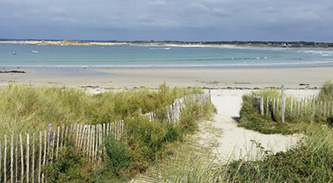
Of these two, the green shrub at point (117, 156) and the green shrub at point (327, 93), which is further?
the green shrub at point (327, 93)

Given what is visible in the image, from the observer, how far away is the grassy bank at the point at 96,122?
6234mm

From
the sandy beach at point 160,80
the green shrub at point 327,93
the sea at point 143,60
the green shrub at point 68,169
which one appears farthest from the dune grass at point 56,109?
the sea at point 143,60

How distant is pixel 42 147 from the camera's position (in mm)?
6062

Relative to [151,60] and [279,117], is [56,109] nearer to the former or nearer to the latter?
[279,117]

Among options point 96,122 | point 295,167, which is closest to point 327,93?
point 295,167

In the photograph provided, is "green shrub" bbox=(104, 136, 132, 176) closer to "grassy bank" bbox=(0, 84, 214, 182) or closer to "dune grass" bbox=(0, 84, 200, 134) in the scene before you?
"grassy bank" bbox=(0, 84, 214, 182)

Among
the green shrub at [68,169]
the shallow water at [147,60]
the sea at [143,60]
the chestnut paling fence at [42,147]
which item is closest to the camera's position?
the chestnut paling fence at [42,147]

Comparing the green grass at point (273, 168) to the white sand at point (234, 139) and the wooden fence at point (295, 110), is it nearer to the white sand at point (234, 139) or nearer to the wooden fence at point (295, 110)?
the white sand at point (234, 139)

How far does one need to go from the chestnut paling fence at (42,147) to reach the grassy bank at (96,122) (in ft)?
0.49

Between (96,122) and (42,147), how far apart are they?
7.05ft

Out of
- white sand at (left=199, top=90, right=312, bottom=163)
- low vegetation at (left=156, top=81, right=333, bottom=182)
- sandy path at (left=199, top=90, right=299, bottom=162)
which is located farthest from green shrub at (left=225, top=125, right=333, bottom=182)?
sandy path at (left=199, top=90, right=299, bottom=162)

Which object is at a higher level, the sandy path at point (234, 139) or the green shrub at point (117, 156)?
the green shrub at point (117, 156)

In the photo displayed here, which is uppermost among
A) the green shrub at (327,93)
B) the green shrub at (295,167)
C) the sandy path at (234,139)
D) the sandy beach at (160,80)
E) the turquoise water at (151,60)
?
the green shrub at (327,93)

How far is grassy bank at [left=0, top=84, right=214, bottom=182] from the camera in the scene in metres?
6.23
